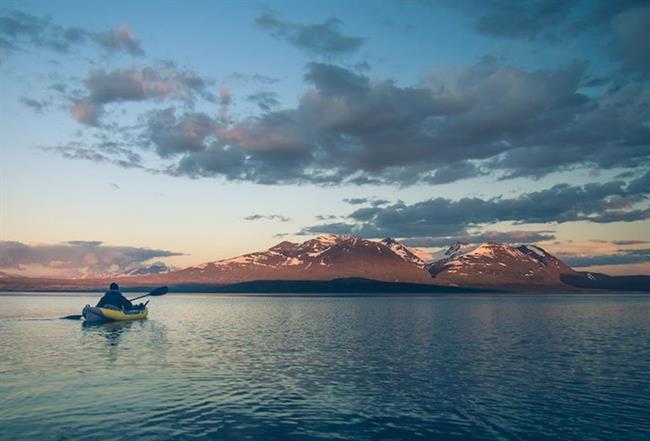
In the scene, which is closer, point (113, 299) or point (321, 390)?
point (321, 390)

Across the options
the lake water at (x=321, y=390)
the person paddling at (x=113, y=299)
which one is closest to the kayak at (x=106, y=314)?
the person paddling at (x=113, y=299)

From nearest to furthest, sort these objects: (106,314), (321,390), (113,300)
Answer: (321,390)
(106,314)
(113,300)

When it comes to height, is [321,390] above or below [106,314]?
below

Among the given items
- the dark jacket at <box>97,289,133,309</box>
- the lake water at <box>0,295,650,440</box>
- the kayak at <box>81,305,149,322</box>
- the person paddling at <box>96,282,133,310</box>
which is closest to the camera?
the lake water at <box>0,295,650,440</box>

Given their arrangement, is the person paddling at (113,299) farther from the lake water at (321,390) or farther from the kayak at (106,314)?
the lake water at (321,390)

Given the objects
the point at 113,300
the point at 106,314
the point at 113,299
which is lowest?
A: the point at 106,314

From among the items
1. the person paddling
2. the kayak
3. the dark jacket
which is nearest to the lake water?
the kayak

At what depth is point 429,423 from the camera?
26891mm

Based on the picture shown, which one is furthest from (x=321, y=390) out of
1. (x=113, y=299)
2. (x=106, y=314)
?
(x=113, y=299)

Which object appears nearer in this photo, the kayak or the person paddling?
the kayak

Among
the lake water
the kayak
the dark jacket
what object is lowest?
the lake water

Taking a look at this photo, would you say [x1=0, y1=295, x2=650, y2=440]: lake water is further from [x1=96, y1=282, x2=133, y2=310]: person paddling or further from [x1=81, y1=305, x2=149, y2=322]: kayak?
[x1=96, y1=282, x2=133, y2=310]: person paddling

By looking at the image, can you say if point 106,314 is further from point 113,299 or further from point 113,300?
point 113,299

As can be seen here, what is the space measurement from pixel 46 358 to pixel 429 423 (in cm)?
3743
